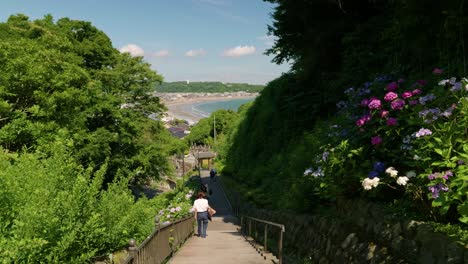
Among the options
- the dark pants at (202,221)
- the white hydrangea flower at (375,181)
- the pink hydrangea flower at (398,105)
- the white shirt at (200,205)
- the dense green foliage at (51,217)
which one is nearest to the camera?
the dense green foliage at (51,217)

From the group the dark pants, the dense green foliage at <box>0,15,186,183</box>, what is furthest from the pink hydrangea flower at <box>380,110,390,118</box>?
the dark pants

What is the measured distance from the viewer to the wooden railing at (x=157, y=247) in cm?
470

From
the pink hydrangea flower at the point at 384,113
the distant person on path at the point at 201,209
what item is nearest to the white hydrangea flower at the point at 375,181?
the pink hydrangea flower at the point at 384,113

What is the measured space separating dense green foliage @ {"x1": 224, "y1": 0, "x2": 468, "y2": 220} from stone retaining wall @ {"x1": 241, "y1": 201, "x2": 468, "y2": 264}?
45 centimetres

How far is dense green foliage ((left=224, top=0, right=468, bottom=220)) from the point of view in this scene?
22.7 ft

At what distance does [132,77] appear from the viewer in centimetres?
3123

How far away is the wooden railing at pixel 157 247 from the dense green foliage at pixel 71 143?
71 cm

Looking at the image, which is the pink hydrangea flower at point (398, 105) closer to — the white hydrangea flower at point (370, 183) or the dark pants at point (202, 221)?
the white hydrangea flower at point (370, 183)

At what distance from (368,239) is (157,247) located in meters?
3.67

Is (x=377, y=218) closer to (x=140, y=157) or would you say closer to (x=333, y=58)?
(x=333, y=58)

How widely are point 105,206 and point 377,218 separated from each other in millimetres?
4835

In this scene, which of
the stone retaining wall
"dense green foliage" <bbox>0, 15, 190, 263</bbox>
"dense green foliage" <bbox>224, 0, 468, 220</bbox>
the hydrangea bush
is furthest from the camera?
"dense green foliage" <bbox>224, 0, 468, 220</bbox>

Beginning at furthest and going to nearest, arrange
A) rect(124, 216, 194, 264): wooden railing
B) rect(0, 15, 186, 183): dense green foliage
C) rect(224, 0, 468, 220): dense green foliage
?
rect(0, 15, 186, 183): dense green foliage → rect(224, 0, 468, 220): dense green foliage → rect(124, 216, 194, 264): wooden railing

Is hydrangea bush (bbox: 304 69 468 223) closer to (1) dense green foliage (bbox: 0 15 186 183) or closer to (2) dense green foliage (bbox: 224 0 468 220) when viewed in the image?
(2) dense green foliage (bbox: 224 0 468 220)
